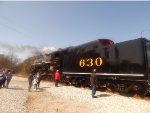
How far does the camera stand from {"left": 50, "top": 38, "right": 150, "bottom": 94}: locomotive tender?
16.6 m

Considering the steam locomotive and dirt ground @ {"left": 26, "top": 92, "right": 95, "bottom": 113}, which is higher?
the steam locomotive

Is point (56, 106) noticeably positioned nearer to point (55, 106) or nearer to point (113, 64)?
point (55, 106)

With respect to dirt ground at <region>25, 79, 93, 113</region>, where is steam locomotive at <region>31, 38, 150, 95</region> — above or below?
above

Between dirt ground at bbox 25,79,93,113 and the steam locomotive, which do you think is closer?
dirt ground at bbox 25,79,93,113

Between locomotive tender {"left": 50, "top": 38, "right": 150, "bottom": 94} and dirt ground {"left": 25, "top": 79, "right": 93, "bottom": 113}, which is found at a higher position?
locomotive tender {"left": 50, "top": 38, "right": 150, "bottom": 94}

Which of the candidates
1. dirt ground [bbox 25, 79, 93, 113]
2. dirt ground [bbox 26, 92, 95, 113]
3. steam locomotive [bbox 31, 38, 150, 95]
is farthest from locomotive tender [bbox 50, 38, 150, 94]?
dirt ground [bbox 26, 92, 95, 113]

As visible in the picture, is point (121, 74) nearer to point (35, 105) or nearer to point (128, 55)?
point (128, 55)

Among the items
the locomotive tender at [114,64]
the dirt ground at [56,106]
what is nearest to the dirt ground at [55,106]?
the dirt ground at [56,106]

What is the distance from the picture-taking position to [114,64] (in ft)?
63.3

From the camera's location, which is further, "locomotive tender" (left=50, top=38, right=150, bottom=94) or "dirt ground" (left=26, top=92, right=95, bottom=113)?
"locomotive tender" (left=50, top=38, right=150, bottom=94)

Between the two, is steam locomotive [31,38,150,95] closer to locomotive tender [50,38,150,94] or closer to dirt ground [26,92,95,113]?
locomotive tender [50,38,150,94]

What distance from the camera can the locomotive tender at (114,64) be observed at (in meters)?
16.6

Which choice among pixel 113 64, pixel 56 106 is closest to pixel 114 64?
pixel 113 64

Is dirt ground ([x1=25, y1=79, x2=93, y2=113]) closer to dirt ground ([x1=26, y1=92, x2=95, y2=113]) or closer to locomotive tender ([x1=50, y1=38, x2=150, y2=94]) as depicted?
dirt ground ([x1=26, y1=92, x2=95, y2=113])
